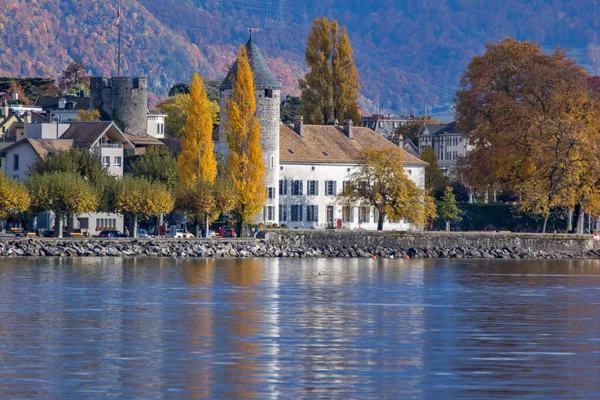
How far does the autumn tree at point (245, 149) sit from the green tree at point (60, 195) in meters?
9.68

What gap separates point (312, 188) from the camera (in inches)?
3885

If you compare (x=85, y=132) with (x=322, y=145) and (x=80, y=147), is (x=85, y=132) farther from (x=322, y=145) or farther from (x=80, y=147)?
(x=322, y=145)

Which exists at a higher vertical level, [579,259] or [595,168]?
[595,168]

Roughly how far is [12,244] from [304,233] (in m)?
18.4

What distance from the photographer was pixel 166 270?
65125 mm

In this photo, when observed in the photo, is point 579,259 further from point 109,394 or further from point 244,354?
point 109,394

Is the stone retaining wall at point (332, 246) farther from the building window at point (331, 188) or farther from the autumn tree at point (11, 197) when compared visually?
the building window at point (331, 188)

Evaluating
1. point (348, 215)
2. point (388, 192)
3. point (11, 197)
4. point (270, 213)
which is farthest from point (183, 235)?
point (348, 215)

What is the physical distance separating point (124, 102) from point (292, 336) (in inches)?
3594

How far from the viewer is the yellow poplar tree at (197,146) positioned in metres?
86.7

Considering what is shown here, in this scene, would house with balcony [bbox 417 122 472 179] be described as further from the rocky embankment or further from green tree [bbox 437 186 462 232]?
the rocky embankment

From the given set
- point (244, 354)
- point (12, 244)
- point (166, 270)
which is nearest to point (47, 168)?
point (12, 244)

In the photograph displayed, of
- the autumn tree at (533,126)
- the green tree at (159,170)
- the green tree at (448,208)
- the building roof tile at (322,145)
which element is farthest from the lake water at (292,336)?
the green tree at (448,208)

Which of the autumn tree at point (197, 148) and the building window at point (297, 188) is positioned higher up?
the autumn tree at point (197, 148)
